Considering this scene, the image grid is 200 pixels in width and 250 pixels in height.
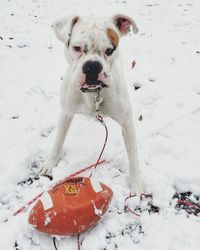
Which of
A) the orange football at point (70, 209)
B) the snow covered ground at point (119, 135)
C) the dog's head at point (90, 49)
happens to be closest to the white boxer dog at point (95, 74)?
the dog's head at point (90, 49)

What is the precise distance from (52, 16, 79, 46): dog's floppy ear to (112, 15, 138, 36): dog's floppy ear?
36 centimetres

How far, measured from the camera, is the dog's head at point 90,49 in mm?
2688

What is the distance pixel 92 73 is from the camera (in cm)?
266

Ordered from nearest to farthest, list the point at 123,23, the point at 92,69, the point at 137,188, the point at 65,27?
the point at 92,69
the point at 65,27
the point at 123,23
the point at 137,188

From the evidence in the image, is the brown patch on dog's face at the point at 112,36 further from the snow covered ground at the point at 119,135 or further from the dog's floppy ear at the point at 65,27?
the snow covered ground at the point at 119,135

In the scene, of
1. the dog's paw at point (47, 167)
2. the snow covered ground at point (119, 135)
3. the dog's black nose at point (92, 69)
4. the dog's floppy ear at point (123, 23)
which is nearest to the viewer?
the dog's black nose at point (92, 69)

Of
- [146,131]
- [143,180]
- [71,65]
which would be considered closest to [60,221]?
[143,180]

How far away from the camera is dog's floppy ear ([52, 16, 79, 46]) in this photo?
293 cm

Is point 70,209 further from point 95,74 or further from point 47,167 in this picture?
point 95,74

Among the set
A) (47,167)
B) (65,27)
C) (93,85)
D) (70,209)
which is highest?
(65,27)

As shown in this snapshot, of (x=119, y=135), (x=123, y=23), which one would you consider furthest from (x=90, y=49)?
(x=119, y=135)

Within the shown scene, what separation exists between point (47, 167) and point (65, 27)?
141cm

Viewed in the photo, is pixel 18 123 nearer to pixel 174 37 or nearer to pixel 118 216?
pixel 118 216

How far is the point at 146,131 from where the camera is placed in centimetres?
414
